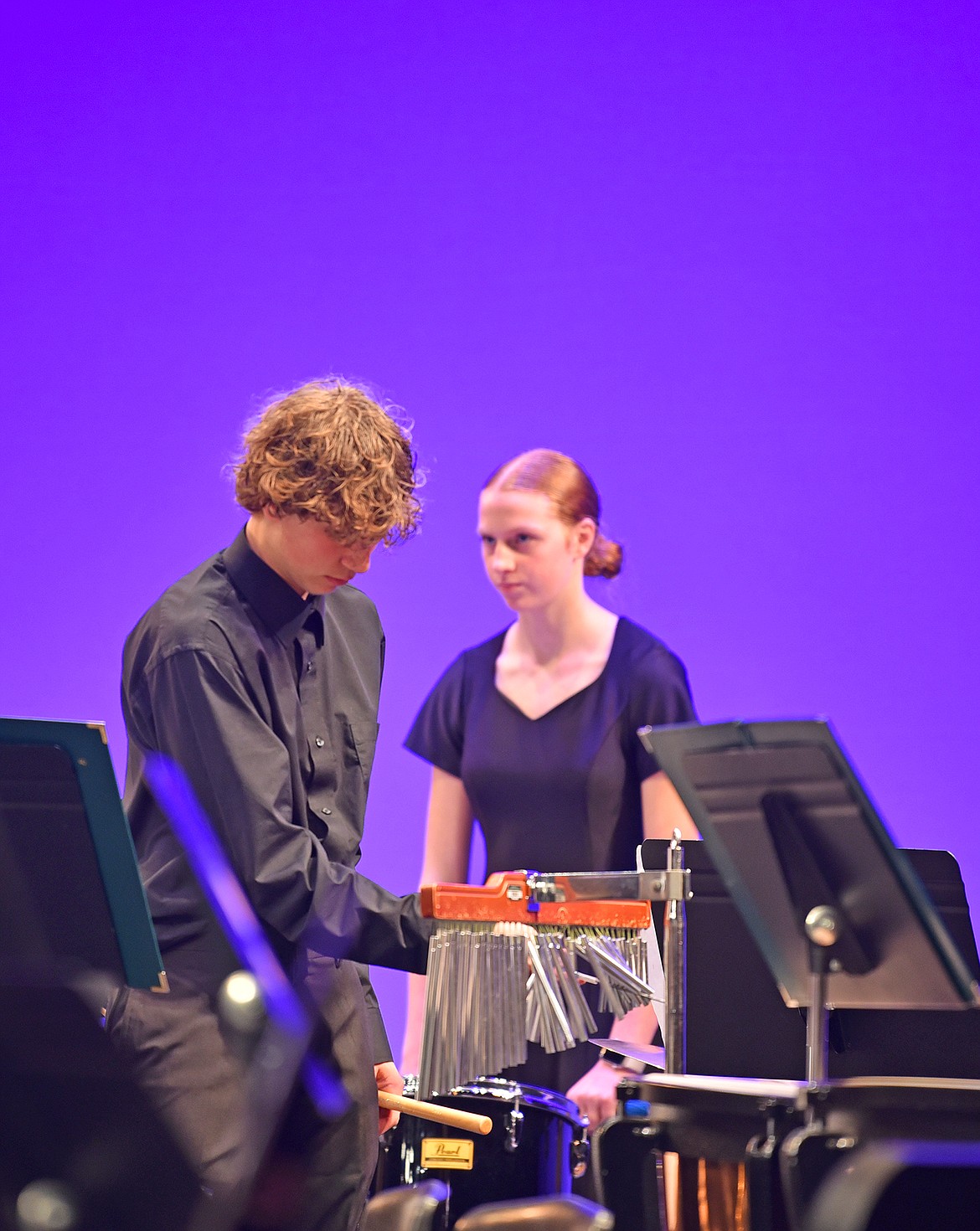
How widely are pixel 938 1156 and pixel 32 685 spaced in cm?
326

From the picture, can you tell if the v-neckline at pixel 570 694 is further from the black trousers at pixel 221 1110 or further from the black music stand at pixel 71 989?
the black music stand at pixel 71 989

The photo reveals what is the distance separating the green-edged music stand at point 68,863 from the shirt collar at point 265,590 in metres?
0.87

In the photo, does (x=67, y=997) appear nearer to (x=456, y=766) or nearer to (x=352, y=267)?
(x=456, y=766)

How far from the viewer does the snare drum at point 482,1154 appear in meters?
2.68

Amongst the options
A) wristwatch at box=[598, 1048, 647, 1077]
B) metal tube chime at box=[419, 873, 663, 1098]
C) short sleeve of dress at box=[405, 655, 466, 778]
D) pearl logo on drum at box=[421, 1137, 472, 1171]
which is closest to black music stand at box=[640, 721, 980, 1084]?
metal tube chime at box=[419, 873, 663, 1098]

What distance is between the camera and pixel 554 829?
11.0ft

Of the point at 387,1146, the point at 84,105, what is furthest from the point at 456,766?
the point at 84,105

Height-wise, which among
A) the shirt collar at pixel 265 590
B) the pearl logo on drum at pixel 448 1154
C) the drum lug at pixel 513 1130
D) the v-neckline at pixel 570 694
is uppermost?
the v-neckline at pixel 570 694

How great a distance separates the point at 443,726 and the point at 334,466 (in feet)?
4.66

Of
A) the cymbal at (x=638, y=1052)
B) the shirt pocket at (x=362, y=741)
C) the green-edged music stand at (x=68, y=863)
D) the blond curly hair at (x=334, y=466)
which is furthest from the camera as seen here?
the shirt pocket at (x=362, y=741)

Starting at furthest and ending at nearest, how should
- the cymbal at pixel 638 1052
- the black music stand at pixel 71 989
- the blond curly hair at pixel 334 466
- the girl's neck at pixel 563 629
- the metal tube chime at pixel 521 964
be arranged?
the girl's neck at pixel 563 629 < the blond curly hair at pixel 334 466 < the cymbal at pixel 638 1052 < the metal tube chime at pixel 521 964 < the black music stand at pixel 71 989

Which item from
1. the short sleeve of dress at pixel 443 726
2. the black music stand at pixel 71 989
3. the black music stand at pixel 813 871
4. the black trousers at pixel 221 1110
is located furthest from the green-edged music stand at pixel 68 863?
the short sleeve of dress at pixel 443 726

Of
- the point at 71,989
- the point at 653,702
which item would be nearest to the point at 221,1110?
the point at 71,989

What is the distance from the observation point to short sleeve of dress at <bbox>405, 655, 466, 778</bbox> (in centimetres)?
360
